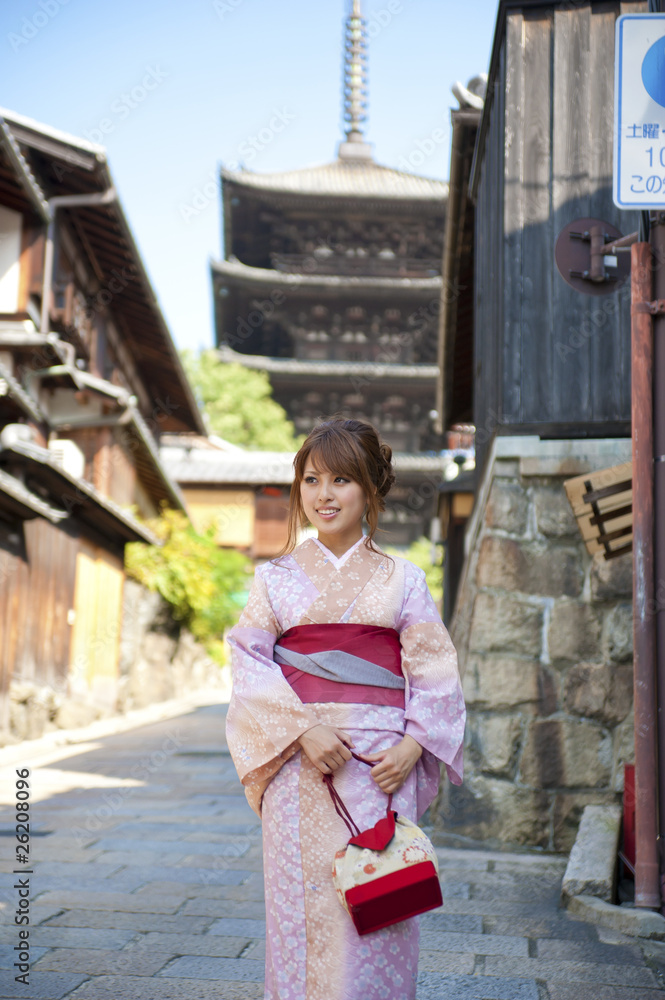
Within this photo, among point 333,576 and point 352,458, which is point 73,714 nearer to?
point 333,576

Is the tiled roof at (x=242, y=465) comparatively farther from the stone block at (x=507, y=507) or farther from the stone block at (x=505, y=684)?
the stone block at (x=505, y=684)

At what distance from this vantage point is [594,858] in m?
4.26

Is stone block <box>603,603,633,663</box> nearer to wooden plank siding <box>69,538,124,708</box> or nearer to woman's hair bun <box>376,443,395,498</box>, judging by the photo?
woman's hair bun <box>376,443,395,498</box>

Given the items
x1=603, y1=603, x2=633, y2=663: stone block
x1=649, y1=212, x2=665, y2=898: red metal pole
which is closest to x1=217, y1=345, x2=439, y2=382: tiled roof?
x1=603, y1=603, x2=633, y2=663: stone block

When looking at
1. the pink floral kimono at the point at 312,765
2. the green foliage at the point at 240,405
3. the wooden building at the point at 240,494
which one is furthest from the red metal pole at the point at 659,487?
the green foliage at the point at 240,405

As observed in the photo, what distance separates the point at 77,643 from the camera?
13812 mm

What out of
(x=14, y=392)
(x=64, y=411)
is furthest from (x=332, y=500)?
(x=64, y=411)

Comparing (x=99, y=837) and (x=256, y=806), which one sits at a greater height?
(x=256, y=806)

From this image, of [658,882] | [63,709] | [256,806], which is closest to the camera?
[256,806]

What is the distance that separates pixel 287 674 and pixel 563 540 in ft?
12.1

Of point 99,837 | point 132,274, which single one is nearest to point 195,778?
point 99,837

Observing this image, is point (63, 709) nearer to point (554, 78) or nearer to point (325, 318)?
point (554, 78)

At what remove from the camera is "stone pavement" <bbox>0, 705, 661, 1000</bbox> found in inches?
124

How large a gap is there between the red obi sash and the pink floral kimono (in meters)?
0.02
